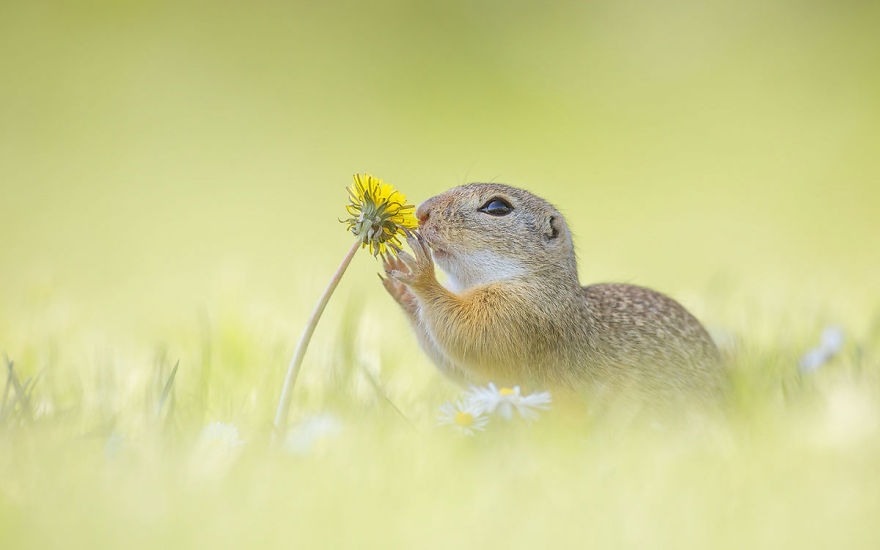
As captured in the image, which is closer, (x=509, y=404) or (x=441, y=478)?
(x=441, y=478)

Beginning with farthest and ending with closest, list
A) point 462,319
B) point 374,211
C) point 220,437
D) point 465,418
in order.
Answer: point 462,319
point 374,211
point 465,418
point 220,437

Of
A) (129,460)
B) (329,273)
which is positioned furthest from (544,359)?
(329,273)

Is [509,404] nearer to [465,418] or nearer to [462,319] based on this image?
[465,418]

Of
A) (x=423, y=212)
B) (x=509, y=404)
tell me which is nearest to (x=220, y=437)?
(x=509, y=404)

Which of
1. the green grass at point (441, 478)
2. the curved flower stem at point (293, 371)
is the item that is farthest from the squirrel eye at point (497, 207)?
the curved flower stem at point (293, 371)

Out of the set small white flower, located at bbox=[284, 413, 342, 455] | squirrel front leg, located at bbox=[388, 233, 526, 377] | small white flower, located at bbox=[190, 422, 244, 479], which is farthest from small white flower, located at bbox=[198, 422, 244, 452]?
squirrel front leg, located at bbox=[388, 233, 526, 377]

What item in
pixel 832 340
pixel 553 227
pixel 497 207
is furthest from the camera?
pixel 832 340

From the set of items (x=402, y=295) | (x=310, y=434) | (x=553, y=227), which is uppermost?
(x=553, y=227)
